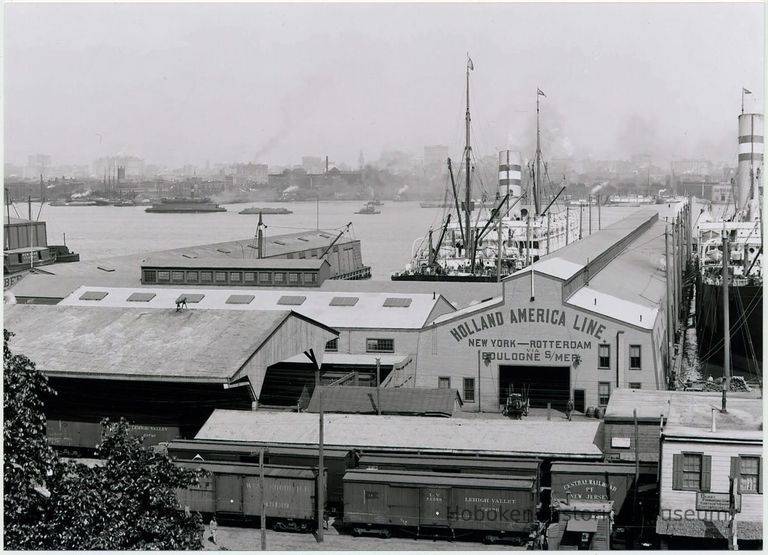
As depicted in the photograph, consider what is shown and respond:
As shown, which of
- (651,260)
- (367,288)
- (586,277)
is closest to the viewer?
(586,277)

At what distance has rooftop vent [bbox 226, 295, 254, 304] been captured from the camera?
54188mm

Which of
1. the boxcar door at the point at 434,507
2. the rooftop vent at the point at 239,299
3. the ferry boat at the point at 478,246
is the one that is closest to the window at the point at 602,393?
the boxcar door at the point at 434,507

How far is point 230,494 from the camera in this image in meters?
29.7

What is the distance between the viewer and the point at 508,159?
391ft

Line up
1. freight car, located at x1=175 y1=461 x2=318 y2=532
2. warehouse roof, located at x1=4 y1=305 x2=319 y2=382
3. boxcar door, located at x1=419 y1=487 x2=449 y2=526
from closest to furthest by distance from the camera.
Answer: boxcar door, located at x1=419 y1=487 x2=449 y2=526 < freight car, located at x1=175 y1=461 x2=318 y2=532 < warehouse roof, located at x1=4 y1=305 x2=319 y2=382

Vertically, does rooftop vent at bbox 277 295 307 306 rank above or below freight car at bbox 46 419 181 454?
above

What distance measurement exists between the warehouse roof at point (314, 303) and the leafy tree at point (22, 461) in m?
29.6

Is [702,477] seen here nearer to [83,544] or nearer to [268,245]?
[83,544]

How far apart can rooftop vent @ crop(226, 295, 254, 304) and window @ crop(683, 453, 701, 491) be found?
107 feet

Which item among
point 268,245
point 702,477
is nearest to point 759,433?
point 702,477

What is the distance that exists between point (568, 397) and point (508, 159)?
254 ft

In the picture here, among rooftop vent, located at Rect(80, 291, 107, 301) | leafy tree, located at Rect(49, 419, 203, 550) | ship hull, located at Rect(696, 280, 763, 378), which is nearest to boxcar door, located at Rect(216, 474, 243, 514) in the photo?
leafy tree, located at Rect(49, 419, 203, 550)

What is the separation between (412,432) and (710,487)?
10788 millimetres

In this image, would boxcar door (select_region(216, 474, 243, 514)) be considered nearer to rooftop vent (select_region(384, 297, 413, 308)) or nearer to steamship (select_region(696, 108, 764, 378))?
steamship (select_region(696, 108, 764, 378))
